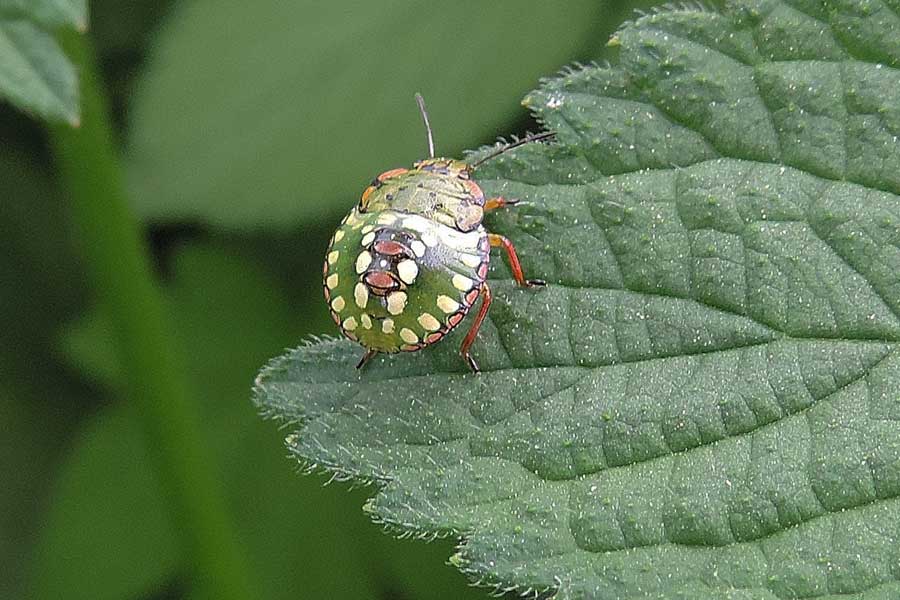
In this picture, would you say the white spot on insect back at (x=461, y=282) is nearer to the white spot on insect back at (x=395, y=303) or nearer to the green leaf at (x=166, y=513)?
the white spot on insect back at (x=395, y=303)

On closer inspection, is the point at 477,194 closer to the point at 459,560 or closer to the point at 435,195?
the point at 435,195

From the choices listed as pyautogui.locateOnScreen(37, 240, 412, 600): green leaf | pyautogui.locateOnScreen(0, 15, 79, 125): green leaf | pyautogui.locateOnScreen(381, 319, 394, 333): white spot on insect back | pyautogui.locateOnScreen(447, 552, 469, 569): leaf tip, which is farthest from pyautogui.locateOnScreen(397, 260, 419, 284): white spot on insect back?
pyautogui.locateOnScreen(37, 240, 412, 600): green leaf

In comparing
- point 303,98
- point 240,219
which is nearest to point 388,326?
point 240,219

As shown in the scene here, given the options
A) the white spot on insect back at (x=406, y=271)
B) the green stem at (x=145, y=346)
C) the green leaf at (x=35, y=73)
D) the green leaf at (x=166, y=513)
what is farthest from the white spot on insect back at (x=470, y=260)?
the green leaf at (x=166, y=513)

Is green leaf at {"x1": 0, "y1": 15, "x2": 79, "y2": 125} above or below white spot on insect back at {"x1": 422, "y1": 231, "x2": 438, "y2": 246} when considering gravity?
above

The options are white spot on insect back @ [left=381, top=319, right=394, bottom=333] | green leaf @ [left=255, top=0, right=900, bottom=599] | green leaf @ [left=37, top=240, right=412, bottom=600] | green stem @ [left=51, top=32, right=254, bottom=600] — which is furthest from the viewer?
green leaf @ [left=37, top=240, right=412, bottom=600]

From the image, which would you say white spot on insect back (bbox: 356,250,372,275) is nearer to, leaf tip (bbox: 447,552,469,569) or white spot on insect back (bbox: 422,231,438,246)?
white spot on insect back (bbox: 422,231,438,246)

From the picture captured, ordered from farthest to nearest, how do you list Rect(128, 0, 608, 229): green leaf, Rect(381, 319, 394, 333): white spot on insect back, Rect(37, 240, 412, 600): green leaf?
Rect(37, 240, 412, 600): green leaf
Rect(128, 0, 608, 229): green leaf
Rect(381, 319, 394, 333): white spot on insect back
